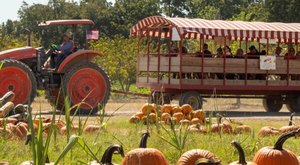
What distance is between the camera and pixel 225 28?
18.8 meters

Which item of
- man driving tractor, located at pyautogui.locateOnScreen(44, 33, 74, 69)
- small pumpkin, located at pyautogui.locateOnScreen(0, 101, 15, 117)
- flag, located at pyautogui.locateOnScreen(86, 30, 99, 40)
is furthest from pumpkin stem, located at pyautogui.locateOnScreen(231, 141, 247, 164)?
flag, located at pyautogui.locateOnScreen(86, 30, 99, 40)

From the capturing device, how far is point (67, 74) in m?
17.8

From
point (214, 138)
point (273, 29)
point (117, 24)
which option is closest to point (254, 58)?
point (273, 29)

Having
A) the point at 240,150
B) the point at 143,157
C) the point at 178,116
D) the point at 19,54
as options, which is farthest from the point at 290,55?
the point at 240,150

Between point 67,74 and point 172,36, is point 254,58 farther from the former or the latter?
point 67,74

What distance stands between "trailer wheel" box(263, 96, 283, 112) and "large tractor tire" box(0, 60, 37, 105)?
305 inches

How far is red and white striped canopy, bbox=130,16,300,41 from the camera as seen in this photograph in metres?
18.4

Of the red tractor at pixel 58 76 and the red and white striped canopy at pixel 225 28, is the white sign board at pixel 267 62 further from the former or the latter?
the red tractor at pixel 58 76

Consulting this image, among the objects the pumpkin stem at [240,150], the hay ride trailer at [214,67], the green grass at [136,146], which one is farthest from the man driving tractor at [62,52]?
the pumpkin stem at [240,150]

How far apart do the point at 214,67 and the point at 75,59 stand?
405 centimetres

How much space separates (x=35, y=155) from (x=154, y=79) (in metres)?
16.5

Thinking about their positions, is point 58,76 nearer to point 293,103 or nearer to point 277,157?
point 293,103

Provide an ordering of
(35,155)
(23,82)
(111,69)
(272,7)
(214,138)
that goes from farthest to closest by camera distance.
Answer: (272,7) → (111,69) → (23,82) → (214,138) → (35,155)

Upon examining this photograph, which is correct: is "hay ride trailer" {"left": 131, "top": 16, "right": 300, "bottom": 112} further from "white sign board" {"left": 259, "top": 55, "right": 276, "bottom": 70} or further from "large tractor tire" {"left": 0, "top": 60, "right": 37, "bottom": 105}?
"large tractor tire" {"left": 0, "top": 60, "right": 37, "bottom": 105}
